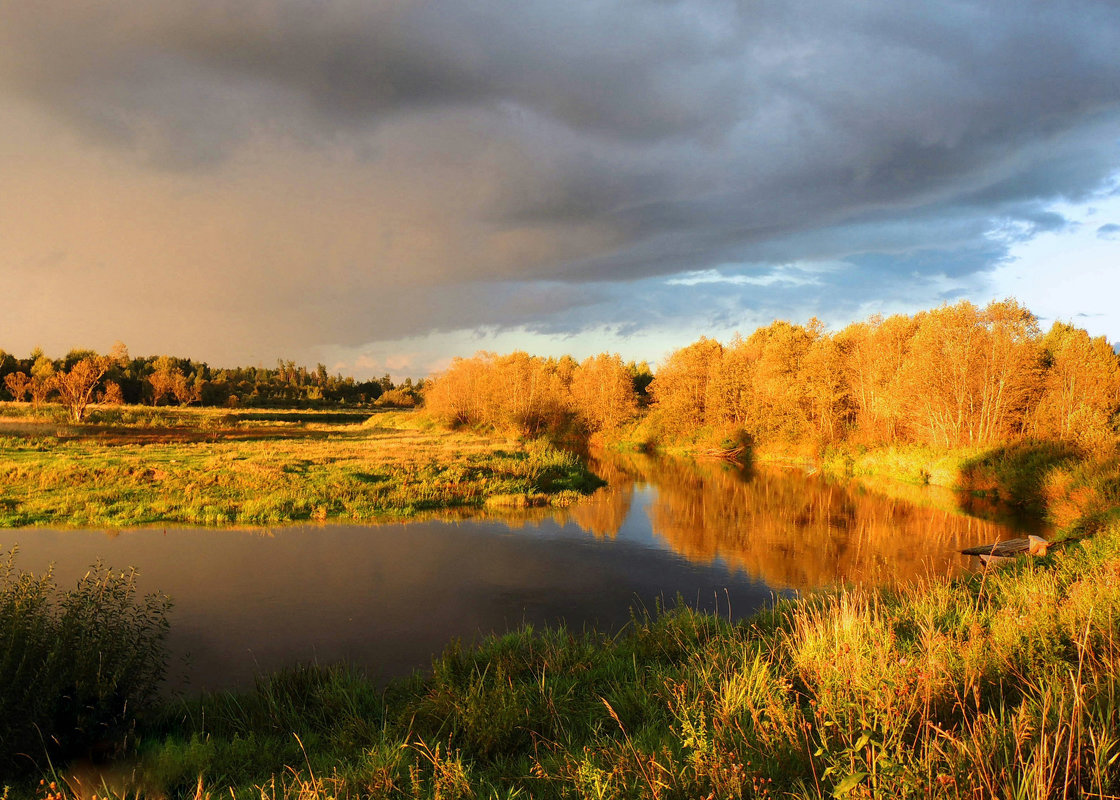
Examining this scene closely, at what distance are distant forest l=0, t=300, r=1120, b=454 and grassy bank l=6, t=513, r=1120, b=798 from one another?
2404 cm

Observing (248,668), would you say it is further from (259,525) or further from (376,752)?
(259,525)

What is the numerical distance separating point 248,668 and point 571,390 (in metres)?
65.6

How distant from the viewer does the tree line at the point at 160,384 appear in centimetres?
6186

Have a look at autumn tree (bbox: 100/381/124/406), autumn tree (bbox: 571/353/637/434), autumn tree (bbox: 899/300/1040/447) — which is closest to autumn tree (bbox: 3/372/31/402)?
autumn tree (bbox: 100/381/124/406)

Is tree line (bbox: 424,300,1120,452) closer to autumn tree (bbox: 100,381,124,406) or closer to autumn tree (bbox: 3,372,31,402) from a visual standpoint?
autumn tree (bbox: 100,381,124,406)

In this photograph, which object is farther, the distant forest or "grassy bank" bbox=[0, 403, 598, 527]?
the distant forest

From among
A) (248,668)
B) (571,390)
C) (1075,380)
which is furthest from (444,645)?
(571,390)

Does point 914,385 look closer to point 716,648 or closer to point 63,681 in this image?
point 716,648

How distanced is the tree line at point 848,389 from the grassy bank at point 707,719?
2451cm

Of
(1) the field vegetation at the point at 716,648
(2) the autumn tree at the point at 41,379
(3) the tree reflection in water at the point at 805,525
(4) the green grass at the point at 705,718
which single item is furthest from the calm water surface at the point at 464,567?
(2) the autumn tree at the point at 41,379

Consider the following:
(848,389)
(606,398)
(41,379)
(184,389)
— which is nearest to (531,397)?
(606,398)

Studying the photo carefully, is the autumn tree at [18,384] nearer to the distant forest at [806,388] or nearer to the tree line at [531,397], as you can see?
the distant forest at [806,388]

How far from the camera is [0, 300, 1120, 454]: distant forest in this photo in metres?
32.7

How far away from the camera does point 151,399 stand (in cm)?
8462
